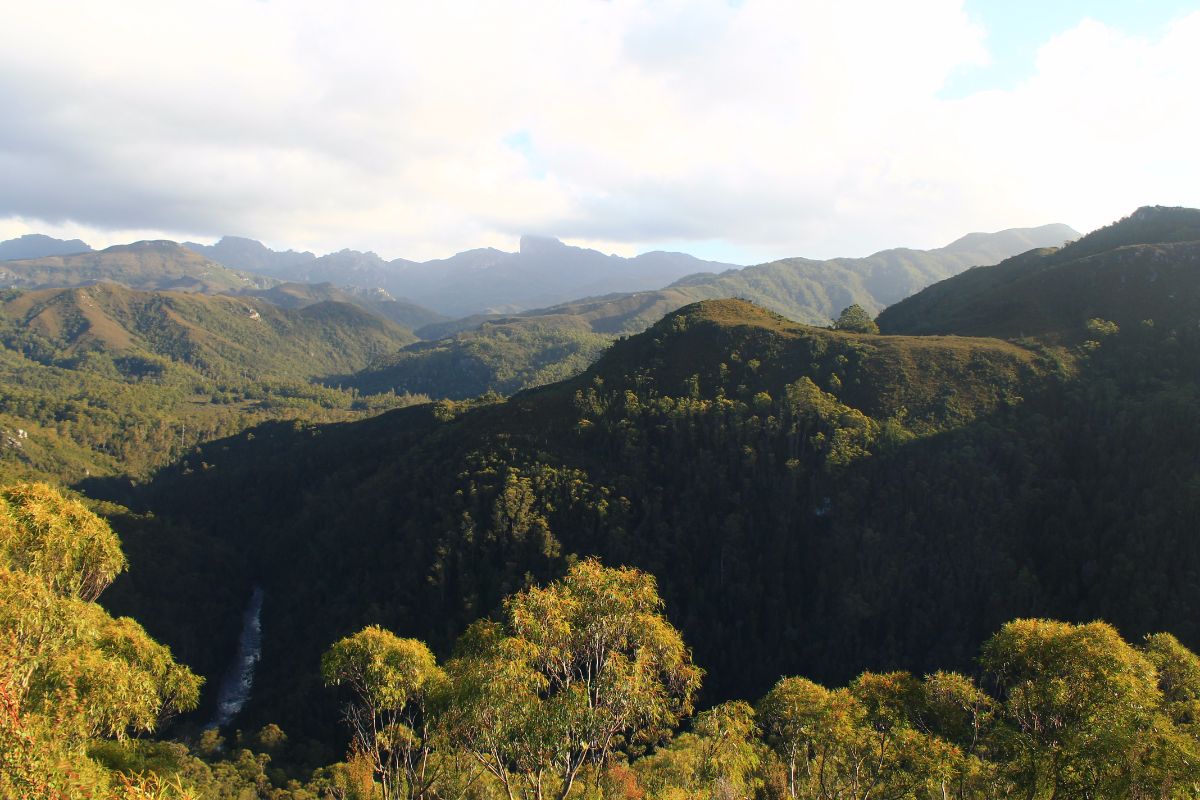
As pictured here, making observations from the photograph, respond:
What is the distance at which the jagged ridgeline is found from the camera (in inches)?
3268

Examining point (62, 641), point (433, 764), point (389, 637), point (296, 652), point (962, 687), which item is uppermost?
point (62, 641)

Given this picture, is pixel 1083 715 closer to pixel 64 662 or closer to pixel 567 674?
pixel 567 674

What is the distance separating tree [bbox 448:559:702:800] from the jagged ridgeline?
7198 centimetres

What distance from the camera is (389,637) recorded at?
102 feet

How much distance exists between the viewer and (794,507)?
10350cm

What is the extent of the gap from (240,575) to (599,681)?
13279cm

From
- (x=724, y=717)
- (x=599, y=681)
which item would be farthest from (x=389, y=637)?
(x=724, y=717)

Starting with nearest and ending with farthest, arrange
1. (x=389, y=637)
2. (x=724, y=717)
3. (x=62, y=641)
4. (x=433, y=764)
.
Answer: (x=62, y=641)
(x=389, y=637)
(x=724, y=717)
(x=433, y=764)

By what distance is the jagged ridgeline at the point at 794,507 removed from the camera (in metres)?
83.0

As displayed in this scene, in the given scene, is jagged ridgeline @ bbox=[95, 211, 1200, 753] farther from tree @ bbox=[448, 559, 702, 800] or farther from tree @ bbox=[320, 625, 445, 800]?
tree @ bbox=[448, 559, 702, 800]

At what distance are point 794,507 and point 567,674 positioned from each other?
8554 centimetres

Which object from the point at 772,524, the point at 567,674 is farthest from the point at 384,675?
the point at 772,524

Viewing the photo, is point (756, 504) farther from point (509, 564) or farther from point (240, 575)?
point (240, 575)

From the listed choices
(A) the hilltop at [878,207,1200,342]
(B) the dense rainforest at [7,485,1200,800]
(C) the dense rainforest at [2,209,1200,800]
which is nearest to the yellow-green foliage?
(B) the dense rainforest at [7,485,1200,800]
